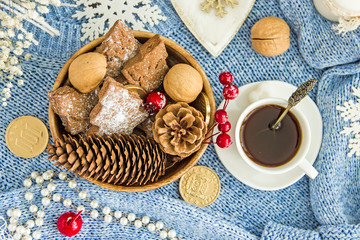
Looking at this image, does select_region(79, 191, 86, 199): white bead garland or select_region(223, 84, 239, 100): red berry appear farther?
select_region(79, 191, 86, 199): white bead garland

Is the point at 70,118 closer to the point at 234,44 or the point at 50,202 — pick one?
the point at 50,202

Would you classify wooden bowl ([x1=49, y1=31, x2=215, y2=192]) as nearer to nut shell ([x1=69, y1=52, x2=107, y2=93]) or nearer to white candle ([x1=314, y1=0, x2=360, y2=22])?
nut shell ([x1=69, y1=52, x2=107, y2=93])

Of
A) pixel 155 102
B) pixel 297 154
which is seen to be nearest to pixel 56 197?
pixel 155 102

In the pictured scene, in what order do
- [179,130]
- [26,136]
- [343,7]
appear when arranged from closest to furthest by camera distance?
[179,130] < [343,7] < [26,136]

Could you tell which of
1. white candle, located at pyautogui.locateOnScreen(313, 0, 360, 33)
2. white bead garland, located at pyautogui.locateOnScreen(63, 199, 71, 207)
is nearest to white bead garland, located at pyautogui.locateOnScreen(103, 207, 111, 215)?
white bead garland, located at pyautogui.locateOnScreen(63, 199, 71, 207)

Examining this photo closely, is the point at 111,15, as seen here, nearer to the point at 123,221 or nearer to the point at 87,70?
the point at 87,70

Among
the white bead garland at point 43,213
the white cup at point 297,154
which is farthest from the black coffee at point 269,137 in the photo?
the white bead garland at point 43,213

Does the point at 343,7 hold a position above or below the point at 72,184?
above
